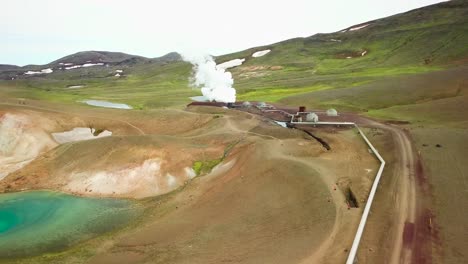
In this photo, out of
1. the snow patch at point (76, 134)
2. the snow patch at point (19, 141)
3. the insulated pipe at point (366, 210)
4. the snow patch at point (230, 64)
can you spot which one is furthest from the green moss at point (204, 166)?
the snow patch at point (230, 64)

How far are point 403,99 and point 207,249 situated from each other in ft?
209

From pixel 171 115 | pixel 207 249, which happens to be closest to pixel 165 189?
pixel 207 249

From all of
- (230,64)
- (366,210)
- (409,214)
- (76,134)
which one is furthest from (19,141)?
(230,64)

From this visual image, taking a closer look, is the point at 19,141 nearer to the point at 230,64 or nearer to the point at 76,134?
the point at 76,134

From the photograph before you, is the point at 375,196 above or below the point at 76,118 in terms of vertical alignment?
below

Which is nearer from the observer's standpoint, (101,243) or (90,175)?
(101,243)

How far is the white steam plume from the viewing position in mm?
89756

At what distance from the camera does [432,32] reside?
147625 millimetres

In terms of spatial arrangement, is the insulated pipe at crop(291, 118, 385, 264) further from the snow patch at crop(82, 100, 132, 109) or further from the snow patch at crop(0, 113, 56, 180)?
the snow patch at crop(82, 100, 132, 109)

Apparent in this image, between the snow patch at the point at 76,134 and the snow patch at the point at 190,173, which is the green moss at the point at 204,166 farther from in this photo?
the snow patch at the point at 76,134

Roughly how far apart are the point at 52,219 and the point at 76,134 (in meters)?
26.6

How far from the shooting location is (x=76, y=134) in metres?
59.6

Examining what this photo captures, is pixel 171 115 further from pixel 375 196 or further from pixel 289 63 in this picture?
pixel 289 63

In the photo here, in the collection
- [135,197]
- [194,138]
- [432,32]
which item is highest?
[432,32]
